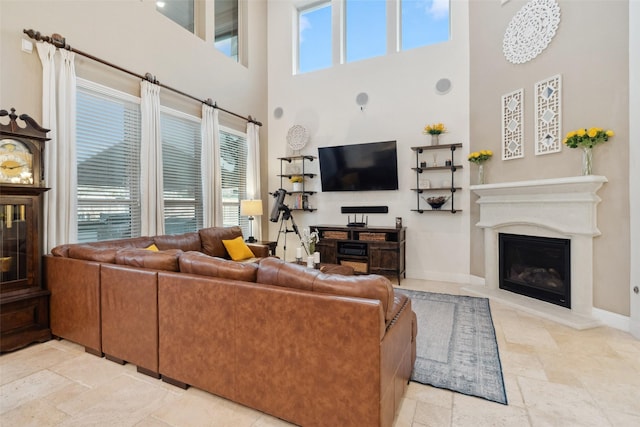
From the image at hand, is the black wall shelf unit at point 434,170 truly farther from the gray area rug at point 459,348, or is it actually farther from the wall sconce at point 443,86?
the gray area rug at point 459,348

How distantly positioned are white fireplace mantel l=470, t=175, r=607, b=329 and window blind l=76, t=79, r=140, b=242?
14.9 feet

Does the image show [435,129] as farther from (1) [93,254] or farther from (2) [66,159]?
(2) [66,159]

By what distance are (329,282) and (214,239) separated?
3.17 metres

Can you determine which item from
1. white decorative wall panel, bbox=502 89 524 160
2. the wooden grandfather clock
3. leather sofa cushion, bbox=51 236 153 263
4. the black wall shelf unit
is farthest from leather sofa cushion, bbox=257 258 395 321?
the black wall shelf unit

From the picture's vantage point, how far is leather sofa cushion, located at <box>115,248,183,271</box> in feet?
6.89

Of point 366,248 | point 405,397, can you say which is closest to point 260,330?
point 405,397

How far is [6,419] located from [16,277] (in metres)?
1.35

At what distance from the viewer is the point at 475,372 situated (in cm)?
220

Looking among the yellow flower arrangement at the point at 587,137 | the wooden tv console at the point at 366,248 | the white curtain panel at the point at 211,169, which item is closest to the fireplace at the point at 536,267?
the yellow flower arrangement at the point at 587,137

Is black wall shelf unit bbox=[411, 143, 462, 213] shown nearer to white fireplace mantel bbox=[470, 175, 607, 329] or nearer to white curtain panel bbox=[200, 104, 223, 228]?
white fireplace mantel bbox=[470, 175, 607, 329]

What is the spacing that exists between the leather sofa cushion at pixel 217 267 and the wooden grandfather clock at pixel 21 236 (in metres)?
1.69

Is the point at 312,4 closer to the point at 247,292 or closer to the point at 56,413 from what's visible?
the point at 247,292

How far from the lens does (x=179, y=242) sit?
388cm

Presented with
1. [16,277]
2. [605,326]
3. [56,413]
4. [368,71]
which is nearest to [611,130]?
[605,326]
